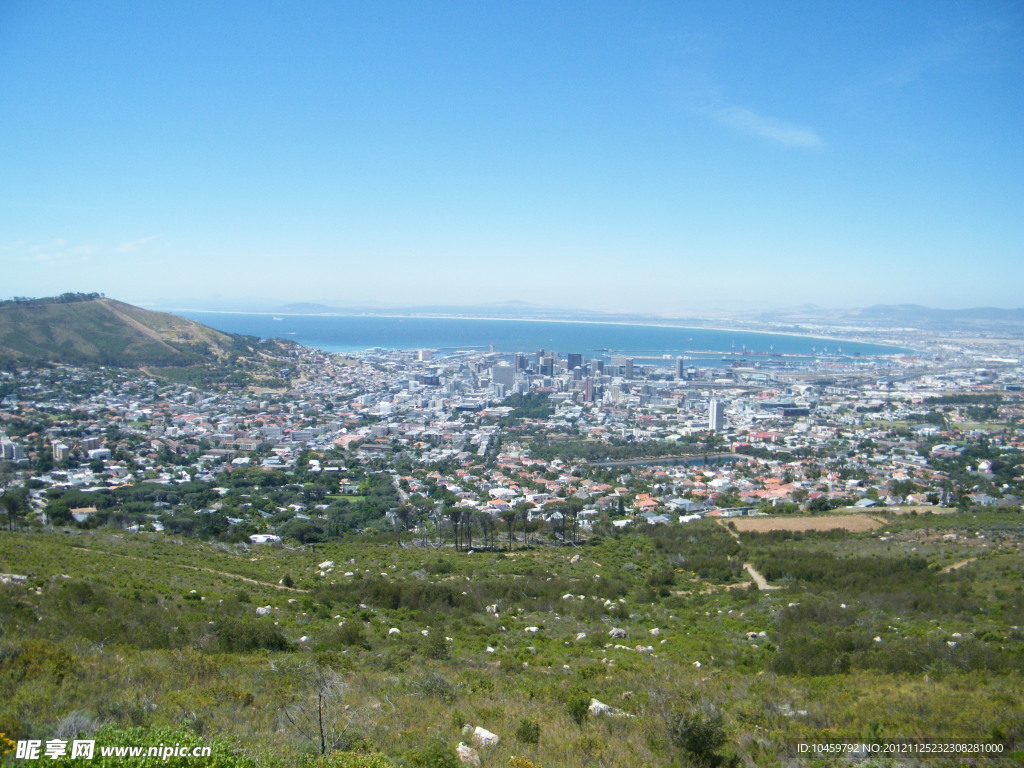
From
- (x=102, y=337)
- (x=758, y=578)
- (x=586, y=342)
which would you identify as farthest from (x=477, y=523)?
(x=586, y=342)

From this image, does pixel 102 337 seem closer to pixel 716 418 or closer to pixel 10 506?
pixel 10 506

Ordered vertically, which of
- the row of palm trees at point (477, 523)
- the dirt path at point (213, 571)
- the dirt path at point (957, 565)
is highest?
the dirt path at point (213, 571)

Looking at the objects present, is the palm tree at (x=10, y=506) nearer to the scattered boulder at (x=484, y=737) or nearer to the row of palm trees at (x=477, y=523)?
the row of palm trees at (x=477, y=523)

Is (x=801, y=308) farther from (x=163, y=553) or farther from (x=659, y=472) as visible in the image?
(x=163, y=553)

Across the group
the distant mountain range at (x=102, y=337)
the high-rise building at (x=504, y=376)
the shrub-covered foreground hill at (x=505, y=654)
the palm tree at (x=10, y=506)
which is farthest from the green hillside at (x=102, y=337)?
the shrub-covered foreground hill at (x=505, y=654)

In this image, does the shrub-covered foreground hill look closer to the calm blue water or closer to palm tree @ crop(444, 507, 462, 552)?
palm tree @ crop(444, 507, 462, 552)

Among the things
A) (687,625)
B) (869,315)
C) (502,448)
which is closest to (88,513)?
(687,625)
